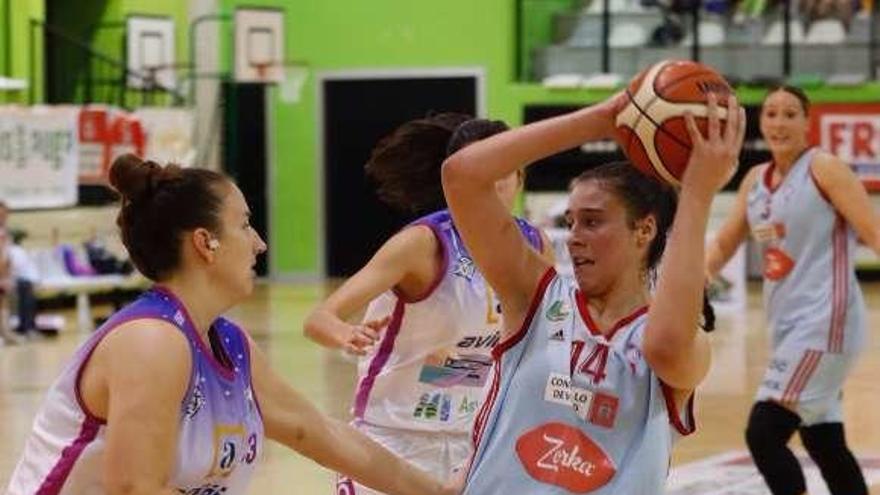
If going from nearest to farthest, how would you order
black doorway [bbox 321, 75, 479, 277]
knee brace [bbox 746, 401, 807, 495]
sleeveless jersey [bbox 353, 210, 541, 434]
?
sleeveless jersey [bbox 353, 210, 541, 434] → knee brace [bbox 746, 401, 807, 495] → black doorway [bbox 321, 75, 479, 277]

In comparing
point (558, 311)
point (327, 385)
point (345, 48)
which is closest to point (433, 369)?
point (558, 311)

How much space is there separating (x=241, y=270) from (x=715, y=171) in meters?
0.88

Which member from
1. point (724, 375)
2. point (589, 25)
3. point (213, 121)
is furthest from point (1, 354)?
point (589, 25)

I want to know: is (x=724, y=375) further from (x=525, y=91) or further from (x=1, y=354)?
(x=525, y=91)

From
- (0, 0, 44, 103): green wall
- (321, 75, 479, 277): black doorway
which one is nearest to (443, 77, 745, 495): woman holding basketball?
(0, 0, 44, 103): green wall

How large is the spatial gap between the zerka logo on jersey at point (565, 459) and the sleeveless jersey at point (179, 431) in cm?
50

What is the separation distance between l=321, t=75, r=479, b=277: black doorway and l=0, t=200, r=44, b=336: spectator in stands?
7439 mm

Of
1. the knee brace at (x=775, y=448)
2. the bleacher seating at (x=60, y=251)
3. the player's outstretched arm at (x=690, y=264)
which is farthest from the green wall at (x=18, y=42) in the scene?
the player's outstretched arm at (x=690, y=264)

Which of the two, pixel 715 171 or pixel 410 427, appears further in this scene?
pixel 410 427

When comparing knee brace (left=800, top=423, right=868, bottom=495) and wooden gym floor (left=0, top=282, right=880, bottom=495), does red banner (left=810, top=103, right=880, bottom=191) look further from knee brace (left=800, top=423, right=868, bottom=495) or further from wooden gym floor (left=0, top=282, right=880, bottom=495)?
knee brace (left=800, top=423, right=868, bottom=495)

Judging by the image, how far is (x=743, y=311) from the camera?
1661cm

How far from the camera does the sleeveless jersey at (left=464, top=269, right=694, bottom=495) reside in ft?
9.95

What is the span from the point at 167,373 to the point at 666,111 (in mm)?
905

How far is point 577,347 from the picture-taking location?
308 cm
